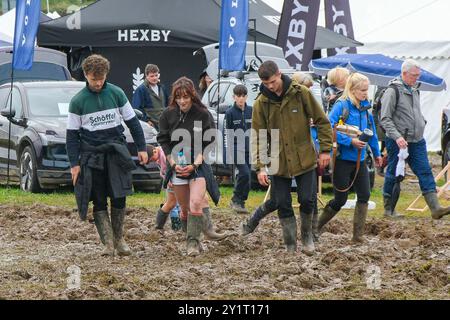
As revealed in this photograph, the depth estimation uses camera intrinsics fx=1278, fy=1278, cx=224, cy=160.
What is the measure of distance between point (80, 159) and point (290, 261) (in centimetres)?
230

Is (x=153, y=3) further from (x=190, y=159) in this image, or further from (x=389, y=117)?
(x=190, y=159)

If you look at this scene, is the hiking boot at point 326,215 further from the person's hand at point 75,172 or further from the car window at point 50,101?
the car window at point 50,101

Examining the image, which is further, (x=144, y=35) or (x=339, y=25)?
(x=339, y=25)

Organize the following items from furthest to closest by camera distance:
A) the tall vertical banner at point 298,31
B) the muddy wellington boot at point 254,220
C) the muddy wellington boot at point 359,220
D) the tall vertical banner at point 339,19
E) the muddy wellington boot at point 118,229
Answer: the tall vertical banner at point 339,19 < the tall vertical banner at point 298,31 < the muddy wellington boot at point 359,220 < the muddy wellington boot at point 254,220 < the muddy wellington boot at point 118,229

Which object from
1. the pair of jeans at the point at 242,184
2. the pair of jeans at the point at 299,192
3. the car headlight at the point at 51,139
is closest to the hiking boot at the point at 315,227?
the pair of jeans at the point at 299,192

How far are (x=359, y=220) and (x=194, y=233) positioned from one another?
1857 mm

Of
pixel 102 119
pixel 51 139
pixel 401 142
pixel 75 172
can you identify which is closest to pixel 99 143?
pixel 102 119

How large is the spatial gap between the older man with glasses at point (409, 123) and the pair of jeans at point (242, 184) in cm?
235

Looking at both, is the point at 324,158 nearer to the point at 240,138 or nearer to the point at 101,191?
the point at 101,191

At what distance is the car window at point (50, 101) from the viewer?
65.4 ft

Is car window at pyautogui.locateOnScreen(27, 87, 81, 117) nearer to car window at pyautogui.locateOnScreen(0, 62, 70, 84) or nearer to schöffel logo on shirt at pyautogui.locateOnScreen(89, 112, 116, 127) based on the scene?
car window at pyautogui.locateOnScreen(0, 62, 70, 84)

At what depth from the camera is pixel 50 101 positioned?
66.4 feet

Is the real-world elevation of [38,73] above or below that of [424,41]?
below
